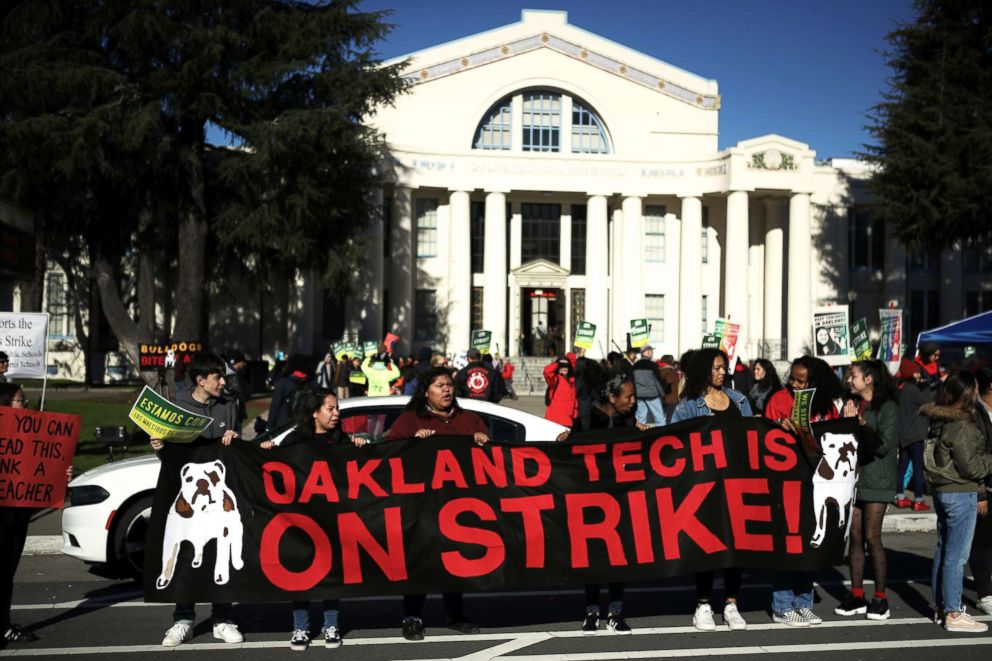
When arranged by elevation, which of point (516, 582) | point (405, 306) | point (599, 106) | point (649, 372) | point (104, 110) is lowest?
point (516, 582)

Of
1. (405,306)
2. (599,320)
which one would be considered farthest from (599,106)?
(405,306)

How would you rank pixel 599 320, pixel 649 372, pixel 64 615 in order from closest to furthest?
pixel 64 615 < pixel 649 372 < pixel 599 320

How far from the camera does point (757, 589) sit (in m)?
8.64

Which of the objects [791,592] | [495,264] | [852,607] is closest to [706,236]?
[495,264]

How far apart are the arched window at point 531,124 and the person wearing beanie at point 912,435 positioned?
31042mm

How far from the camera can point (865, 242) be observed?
44.6m

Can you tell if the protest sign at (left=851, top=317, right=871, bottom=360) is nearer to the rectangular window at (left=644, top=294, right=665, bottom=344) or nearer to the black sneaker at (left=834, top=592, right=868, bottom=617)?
the black sneaker at (left=834, top=592, right=868, bottom=617)

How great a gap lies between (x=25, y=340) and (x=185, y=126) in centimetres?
1653

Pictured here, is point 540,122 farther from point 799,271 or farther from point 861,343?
point 861,343

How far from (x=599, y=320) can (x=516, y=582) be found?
36367 mm

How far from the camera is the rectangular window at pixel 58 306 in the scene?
4175 cm

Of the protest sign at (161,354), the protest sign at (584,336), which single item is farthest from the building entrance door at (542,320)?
the protest sign at (161,354)

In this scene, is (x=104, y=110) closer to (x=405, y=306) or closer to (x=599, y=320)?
(x=405, y=306)

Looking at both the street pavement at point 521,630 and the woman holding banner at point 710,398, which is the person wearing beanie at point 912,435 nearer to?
the street pavement at point 521,630
